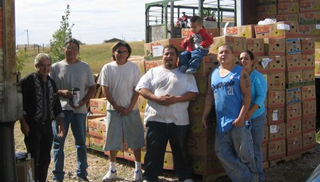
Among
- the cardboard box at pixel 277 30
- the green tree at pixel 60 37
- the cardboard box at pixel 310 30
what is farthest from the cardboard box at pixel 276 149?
the green tree at pixel 60 37

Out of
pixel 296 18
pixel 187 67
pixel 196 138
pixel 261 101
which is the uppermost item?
pixel 296 18

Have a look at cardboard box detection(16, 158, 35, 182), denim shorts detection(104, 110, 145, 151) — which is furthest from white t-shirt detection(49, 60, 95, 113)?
cardboard box detection(16, 158, 35, 182)

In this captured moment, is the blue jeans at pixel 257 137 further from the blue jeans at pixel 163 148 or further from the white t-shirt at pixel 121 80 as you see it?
the white t-shirt at pixel 121 80

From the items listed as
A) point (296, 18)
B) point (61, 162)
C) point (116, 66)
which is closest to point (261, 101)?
point (116, 66)

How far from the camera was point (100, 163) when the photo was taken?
8094 millimetres

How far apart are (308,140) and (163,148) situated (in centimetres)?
339

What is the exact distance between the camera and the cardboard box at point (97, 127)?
8.26m

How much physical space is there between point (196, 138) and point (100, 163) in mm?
2258

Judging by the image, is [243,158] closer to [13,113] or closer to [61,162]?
[61,162]

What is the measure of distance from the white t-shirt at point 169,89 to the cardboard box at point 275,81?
1.75 meters

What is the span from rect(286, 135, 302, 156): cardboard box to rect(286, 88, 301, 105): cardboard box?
0.67 m

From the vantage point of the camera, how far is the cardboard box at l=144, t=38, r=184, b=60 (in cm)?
701

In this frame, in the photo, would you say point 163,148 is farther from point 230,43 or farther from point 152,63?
point 230,43

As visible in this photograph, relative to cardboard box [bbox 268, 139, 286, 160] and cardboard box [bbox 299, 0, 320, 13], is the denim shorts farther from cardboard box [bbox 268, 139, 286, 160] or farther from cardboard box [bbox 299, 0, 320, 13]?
cardboard box [bbox 299, 0, 320, 13]
